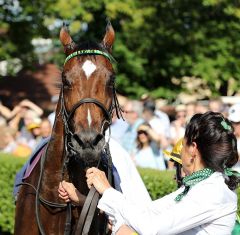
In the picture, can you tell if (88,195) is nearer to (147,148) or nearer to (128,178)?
(128,178)

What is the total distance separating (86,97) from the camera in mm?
4965

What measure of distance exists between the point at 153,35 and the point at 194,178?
17.8 meters

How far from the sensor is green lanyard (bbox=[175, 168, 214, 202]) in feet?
12.2

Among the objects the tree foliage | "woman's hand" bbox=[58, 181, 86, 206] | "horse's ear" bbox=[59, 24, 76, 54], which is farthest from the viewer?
the tree foliage

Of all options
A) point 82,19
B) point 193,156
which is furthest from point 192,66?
point 193,156

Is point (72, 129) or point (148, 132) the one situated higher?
point (148, 132)

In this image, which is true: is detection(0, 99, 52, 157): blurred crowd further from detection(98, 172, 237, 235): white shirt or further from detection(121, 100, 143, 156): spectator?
detection(98, 172, 237, 235): white shirt

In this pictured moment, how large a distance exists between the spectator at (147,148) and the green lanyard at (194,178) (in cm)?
662

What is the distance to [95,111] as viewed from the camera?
4.88 meters

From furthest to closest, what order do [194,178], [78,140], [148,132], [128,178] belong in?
[148,132] → [128,178] → [78,140] → [194,178]

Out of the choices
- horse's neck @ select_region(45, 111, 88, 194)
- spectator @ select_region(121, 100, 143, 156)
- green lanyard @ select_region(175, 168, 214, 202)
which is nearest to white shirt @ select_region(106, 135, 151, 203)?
horse's neck @ select_region(45, 111, 88, 194)

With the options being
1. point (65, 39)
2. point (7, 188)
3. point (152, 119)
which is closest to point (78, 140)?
point (65, 39)

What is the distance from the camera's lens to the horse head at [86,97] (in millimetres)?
4727

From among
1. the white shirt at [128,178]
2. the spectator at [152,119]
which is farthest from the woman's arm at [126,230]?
the spectator at [152,119]
